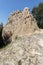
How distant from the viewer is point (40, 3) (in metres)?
52.3

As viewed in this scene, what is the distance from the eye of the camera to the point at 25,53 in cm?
1602

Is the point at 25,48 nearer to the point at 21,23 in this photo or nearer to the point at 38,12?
the point at 21,23

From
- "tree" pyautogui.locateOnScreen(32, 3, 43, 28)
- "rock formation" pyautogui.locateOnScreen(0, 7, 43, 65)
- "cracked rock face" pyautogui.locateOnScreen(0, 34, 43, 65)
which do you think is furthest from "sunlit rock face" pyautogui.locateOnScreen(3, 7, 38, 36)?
"tree" pyautogui.locateOnScreen(32, 3, 43, 28)

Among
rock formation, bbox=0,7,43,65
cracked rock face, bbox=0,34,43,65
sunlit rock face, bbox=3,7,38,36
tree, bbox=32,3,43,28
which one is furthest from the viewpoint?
tree, bbox=32,3,43,28

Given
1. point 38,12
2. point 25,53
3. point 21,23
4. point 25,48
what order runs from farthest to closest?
point 38,12
point 21,23
point 25,48
point 25,53

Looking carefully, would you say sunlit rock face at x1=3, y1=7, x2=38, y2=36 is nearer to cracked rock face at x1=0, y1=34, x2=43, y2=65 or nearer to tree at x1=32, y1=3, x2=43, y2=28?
cracked rock face at x1=0, y1=34, x2=43, y2=65

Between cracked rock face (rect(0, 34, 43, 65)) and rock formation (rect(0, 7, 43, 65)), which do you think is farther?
rock formation (rect(0, 7, 43, 65))

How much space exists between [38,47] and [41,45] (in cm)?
39

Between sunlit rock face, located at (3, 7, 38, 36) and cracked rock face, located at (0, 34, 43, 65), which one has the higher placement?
sunlit rock face, located at (3, 7, 38, 36)

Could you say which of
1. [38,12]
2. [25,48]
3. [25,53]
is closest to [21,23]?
[25,48]

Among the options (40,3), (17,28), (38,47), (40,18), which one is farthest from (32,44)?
(40,3)

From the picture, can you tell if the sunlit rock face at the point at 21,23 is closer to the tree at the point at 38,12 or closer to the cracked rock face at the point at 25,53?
the cracked rock face at the point at 25,53

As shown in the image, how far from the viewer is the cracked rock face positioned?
15070 millimetres

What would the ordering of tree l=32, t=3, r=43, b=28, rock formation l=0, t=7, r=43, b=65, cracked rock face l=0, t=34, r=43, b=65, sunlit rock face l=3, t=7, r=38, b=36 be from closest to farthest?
cracked rock face l=0, t=34, r=43, b=65, rock formation l=0, t=7, r=43, b=65, sunlit rock face l=3, t=7, r=38, b=36, tree l=32, t=3, r=43, b=28
